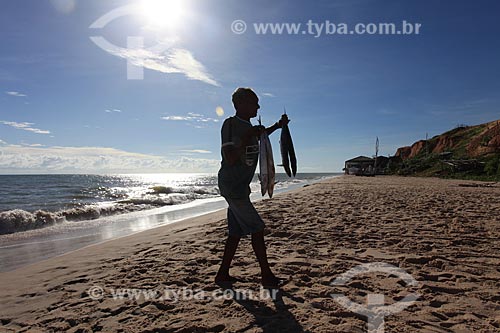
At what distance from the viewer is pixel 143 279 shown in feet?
11.6

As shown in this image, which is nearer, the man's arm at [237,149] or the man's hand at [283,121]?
the man's arm at [237,149]

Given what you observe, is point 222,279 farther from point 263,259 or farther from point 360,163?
point 360,163

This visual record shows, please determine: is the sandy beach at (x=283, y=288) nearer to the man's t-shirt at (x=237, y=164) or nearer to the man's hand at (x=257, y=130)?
the man's t-shirt at (x=237, y=164)

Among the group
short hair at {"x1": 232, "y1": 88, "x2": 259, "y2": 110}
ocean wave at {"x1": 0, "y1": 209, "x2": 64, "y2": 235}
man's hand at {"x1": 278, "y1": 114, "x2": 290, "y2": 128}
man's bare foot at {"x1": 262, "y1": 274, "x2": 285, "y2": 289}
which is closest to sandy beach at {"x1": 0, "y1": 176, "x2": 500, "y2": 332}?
man's bare foot at {"x1": 262, "y1": 274, "x2": 285, "y2": 289}

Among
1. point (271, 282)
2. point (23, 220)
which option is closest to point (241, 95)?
point (271, 282)

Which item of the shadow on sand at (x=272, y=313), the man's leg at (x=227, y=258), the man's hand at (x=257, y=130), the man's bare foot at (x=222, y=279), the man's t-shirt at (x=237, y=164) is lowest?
the shadow on sand at (x=272, y=313)

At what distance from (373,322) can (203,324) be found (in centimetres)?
138

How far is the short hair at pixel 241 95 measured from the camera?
10.7ft

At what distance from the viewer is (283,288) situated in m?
3.10

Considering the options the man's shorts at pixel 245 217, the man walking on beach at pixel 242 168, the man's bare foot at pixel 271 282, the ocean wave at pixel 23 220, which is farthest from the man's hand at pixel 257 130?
the ocean wave at pixel 23 220

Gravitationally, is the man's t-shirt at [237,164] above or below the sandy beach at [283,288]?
above

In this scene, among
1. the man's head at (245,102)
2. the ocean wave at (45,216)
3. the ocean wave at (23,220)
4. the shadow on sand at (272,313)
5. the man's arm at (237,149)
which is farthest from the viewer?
the ocean wave at (45,216)

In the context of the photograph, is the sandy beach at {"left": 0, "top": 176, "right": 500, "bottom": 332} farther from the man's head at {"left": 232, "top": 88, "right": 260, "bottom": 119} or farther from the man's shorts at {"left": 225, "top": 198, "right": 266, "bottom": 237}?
the man's head at {"left": 232, "top": 88, "right": 260, "bottom": 119}

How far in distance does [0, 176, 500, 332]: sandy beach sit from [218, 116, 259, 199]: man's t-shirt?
3.45 ft
